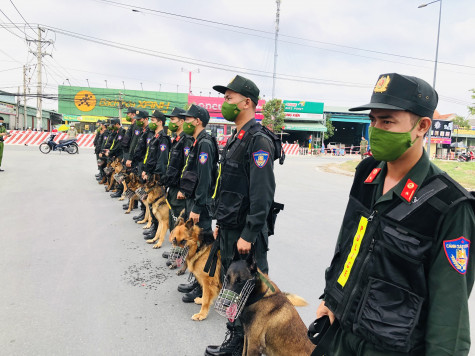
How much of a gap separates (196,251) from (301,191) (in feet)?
24.3

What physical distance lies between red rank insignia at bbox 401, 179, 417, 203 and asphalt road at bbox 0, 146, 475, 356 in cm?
226

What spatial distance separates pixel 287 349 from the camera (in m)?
2.11

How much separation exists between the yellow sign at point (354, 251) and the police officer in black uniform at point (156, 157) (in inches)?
179

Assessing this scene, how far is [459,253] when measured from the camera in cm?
114

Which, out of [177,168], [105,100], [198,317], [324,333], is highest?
[105,100]

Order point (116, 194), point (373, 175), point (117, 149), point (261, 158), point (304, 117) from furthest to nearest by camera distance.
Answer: point (304, 117)
point (117, 149)
point (116, 194)
point (261, 158)
point (373, 175)

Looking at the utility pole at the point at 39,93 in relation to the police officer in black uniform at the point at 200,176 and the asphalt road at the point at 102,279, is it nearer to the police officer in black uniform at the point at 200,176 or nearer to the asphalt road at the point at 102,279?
the asphalt road at the point at 102,279

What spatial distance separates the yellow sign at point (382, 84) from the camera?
53.8 inches

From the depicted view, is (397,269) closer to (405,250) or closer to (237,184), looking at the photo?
(405,250)

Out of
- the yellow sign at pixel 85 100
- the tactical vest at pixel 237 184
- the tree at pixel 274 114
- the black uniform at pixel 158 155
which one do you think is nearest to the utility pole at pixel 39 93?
the yellow sign at pixel 85 100

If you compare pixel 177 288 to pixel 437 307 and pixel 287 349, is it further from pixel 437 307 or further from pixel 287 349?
pixel 437 307

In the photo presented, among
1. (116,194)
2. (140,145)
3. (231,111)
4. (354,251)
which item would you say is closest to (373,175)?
(354,251)

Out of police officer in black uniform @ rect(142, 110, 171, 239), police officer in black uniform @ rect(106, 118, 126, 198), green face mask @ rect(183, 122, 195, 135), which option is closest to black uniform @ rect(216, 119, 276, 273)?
green face mask @ rect(183, 122, 195, 135)

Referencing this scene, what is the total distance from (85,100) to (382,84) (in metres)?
47.9
